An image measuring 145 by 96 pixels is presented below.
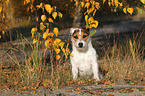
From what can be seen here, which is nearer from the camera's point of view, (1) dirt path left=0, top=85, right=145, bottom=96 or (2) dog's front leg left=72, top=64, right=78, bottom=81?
(1) dirt path left=0, top=85, right=145, bottom=96

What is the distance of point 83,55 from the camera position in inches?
178

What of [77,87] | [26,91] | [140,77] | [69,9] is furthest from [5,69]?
[69,9]

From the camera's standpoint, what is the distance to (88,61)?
453 centimetres

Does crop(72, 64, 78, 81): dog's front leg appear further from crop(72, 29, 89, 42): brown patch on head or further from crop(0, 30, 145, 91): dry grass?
crop(72, 29, 89, 42): brown patch on head

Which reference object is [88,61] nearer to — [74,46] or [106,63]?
[74,46]

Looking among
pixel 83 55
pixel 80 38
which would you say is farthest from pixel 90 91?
pixel 80 38

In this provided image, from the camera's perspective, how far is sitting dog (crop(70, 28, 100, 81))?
4340 millimetres

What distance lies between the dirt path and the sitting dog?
29cm

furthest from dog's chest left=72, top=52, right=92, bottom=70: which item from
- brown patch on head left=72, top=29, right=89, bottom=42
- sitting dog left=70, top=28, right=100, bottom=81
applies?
brown patch on head left=72, top=29, right=89, bottom=42

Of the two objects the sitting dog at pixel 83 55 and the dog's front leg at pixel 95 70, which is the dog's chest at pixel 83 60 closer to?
the sitting dog at pixel 83 55

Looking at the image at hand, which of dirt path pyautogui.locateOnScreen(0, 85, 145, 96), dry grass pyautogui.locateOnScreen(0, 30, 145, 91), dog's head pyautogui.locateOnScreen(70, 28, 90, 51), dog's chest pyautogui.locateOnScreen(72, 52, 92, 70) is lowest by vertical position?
dirt path pyautogui.locateOnScreen(0, 85, 145, 96)

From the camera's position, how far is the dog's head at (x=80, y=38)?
4.27 m

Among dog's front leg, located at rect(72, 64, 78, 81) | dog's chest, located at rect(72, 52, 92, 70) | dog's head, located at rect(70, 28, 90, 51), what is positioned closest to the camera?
dog's head, located at rect(70, 28, 90, 51)

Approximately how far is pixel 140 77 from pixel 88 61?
151 centimetres
